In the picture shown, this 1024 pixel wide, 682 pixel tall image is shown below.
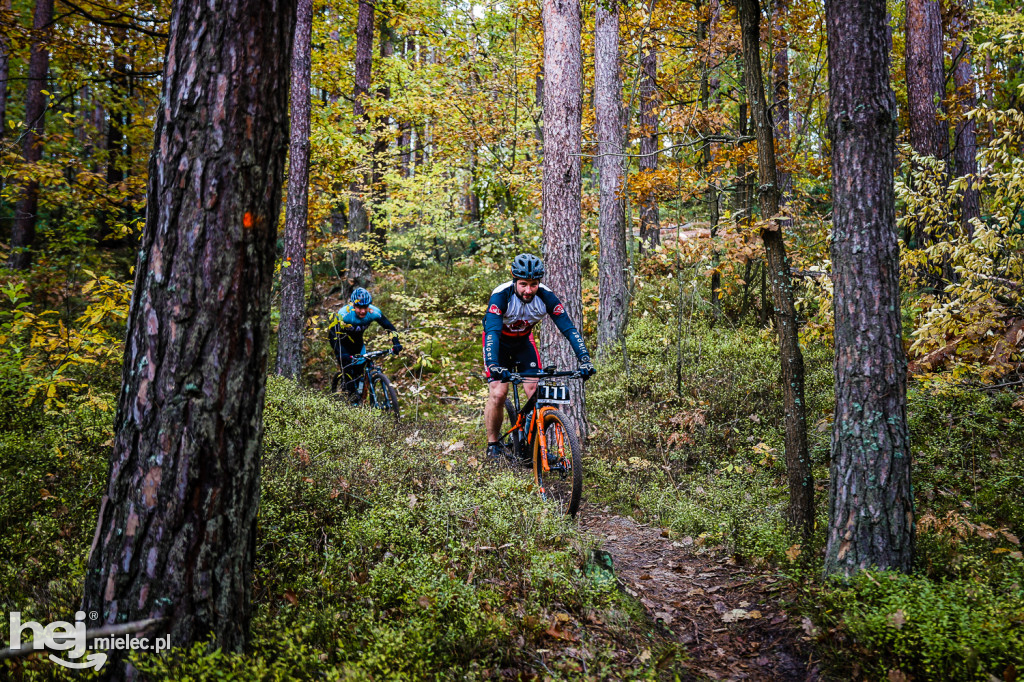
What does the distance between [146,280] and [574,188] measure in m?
6.17

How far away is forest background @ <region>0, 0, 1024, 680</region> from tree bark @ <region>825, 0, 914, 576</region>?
369 millimetres

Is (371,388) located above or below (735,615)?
above

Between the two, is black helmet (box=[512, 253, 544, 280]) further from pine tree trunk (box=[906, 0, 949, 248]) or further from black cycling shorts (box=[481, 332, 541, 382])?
pine tree trunk (box=[906, 0, 949, 248])

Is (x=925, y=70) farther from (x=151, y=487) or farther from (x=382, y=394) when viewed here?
(x=151, y=487)

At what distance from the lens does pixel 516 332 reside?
6926 mm

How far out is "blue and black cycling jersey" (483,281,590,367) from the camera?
630 cm

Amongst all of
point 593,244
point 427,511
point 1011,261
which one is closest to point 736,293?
point 593,244

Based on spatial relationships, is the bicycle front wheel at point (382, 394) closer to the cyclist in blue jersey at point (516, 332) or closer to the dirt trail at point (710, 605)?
the cyclist in blue jersey at point (516, 332)

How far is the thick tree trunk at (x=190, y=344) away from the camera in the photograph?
2.76 metres

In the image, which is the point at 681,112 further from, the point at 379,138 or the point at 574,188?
the point at 379,138

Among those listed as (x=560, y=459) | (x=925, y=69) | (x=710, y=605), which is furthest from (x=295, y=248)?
(x=925, y=69)

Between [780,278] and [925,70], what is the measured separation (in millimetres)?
8049

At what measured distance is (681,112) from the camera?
9.65m

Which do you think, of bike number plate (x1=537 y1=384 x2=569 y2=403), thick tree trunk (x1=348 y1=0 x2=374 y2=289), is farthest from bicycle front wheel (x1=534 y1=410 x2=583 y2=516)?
thick tree trunk (x1=348 y1=0 x2=374 y2=289)
